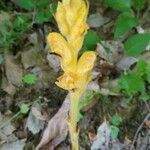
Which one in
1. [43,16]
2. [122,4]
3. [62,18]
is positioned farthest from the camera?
[43,16]

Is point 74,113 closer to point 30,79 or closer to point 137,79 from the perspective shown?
point 137,79

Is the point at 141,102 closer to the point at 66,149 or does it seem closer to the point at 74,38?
the point at 66,149

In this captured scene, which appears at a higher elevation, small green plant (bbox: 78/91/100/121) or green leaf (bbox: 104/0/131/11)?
green leaf (bbox: 104/0/131/11)

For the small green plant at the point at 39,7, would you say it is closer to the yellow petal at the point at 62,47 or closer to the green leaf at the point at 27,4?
the green leaf at the point at 27,4

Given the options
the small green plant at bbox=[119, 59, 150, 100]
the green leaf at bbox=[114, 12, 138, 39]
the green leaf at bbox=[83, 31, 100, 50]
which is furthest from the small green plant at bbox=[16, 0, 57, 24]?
the small green plant at bbox=[119, 59, 150, 100]

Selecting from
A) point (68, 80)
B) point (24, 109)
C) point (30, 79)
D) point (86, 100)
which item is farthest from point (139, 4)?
point (68, 80)

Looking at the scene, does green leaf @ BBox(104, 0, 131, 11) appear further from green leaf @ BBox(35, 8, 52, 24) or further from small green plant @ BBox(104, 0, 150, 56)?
green leaf @ BBox(35, 8, 52, 24)
